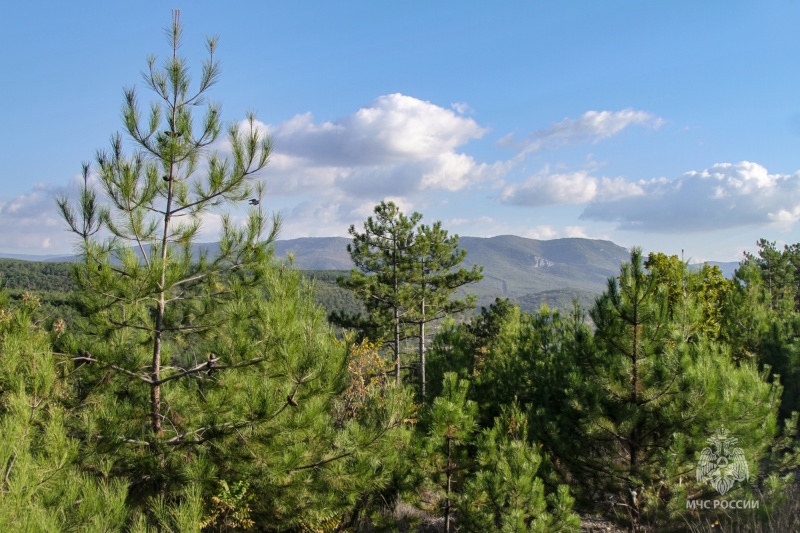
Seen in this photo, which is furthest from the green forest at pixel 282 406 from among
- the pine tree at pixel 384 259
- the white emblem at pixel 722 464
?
the pine tree at pixel 384 259

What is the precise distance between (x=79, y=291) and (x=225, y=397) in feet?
6.69

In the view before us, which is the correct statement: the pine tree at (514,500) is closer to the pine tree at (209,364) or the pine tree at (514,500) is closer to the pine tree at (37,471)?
the pine tree at (209,364)

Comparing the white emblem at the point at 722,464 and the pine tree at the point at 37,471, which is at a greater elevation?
the pine tree at the point at 37,471

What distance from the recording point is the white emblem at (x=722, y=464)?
6.28 m

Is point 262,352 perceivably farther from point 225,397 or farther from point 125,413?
point 125,413

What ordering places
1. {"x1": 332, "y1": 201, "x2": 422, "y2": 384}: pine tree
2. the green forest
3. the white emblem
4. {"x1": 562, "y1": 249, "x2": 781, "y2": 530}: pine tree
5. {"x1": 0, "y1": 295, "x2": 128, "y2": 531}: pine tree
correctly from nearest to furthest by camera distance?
1. {"x1": 0, "y1": 295, "x2": 128, "y2": 531}: pine tree
2. the green forest
3. {"x1": 562, "y1": 249, "x2": 781, "y2": 530}: pine tree
4. the white emblem
5. {"x1": 332, "y1": 201, "x2": 422, "y2": 384}: pine tree

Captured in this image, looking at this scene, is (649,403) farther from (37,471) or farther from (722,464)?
(37,471)

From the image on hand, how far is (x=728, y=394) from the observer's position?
243 inches

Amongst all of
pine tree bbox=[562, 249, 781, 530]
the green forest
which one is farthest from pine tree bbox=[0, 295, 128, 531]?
pine tree bbox=[562, 249, 781, 530]

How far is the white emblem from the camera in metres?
6.28

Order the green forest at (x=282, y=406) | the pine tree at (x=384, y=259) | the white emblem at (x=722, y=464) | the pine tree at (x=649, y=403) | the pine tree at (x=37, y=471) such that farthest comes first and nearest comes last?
1. the pine tree at (x=384, y=259)
2. the white emblem at (x=722, y=464)
3. the pine tree at (x=649, y=403)
4. the green forest at (x=282, y=406)
5. the pine tree at (x=37, y=471)

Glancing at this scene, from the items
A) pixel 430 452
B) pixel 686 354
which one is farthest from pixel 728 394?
pixel 430 452

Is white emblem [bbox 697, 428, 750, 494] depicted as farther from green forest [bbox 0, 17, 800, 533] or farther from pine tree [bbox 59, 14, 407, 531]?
pine tree [bbox 59, 14, 407, 531]

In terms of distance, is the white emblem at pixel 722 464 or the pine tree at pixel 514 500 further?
the white emblem at pixel 722 464
